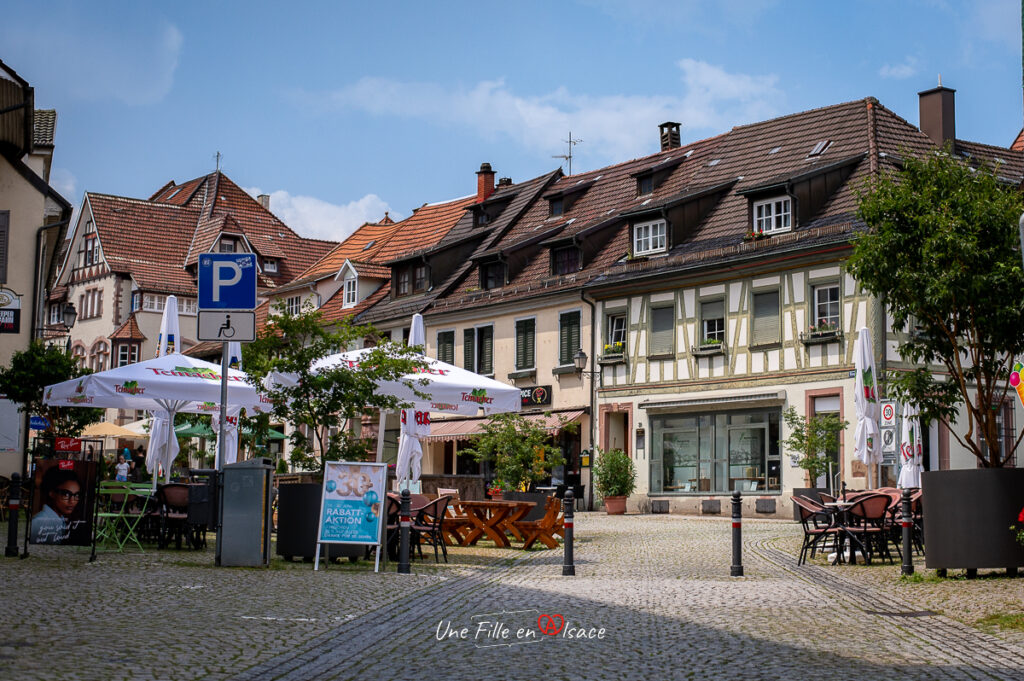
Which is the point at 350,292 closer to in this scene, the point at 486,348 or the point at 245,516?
the point at 486,348

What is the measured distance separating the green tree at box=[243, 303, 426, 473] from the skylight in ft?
68.8

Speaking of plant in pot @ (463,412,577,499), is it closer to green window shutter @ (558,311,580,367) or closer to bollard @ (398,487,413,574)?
bollard @ (398,487,413,574)

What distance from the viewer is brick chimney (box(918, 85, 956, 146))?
3625cm

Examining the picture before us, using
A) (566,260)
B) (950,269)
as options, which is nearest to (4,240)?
(566,260)

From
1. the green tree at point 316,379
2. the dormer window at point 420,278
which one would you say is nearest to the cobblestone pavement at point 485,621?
the green tree at point 316,379

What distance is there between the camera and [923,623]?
36.3 feet

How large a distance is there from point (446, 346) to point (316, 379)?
89.0ft

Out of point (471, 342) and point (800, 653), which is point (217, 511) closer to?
point (800, 653)

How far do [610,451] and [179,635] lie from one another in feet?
89.7

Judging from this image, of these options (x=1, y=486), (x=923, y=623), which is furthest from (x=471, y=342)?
(x=923, y=623)

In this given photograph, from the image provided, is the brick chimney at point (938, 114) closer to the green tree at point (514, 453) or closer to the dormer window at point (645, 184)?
the dormer window at point (645, 184)

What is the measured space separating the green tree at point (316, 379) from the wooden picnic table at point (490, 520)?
303 cm

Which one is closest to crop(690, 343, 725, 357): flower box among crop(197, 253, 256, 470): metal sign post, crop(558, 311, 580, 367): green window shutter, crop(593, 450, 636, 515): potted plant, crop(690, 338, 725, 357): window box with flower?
crop(690, 338, 725, 357): window box with flower

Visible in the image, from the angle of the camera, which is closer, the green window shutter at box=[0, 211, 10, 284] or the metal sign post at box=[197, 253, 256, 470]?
the metal sign post at box=[197, 253, 256, 470]
